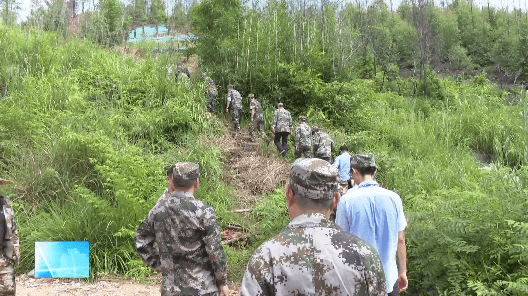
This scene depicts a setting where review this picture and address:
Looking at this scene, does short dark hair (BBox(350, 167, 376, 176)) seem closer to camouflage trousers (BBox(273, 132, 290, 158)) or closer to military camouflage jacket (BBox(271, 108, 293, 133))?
military camouflage jacket (BBox(271, 108, 293, 133))

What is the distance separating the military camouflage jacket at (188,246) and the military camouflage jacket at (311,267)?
5.61 ft

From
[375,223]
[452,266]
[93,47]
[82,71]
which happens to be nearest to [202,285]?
[375,223]

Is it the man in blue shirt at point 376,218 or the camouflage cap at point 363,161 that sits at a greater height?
the camouflage cap at point 363,161

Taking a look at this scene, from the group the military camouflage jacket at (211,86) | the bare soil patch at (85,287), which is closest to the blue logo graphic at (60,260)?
the bare soil patch at (85,287)

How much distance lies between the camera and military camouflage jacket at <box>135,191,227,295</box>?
3.39m

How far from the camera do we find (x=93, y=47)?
51.0ft

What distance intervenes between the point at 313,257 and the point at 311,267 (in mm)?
36

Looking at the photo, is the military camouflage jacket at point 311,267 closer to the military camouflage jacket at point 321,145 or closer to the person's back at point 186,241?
the person's back at point 186,241

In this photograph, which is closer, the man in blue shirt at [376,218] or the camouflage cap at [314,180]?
the camouflage cap at [314,180]

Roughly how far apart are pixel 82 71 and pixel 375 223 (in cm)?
1165

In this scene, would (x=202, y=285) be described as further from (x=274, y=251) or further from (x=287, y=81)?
(x=287, y=81)

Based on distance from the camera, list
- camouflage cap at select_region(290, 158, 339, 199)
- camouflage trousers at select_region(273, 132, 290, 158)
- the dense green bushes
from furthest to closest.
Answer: camouflage trousers at select_region(273, 132, 290, 158), the dense green bushes, camouflage cap at select_region(290, 158, 339, 199)

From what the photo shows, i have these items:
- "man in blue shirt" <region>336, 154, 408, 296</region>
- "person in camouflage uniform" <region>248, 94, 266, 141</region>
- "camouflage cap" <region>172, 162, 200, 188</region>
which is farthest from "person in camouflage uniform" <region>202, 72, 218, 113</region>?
"man in blue shirt" <region>336, 154, 408, 296</region>

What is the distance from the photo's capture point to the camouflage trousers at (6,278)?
3.96 m
